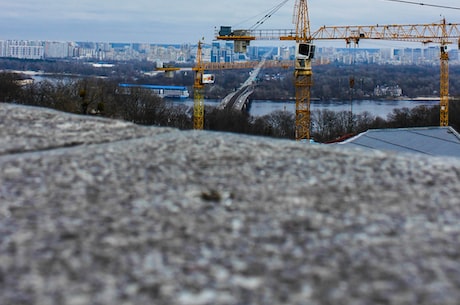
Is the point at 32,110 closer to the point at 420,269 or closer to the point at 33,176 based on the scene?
the point at 33,176

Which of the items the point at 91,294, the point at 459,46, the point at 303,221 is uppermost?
the point at 459,46

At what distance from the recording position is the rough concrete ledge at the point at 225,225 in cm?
147

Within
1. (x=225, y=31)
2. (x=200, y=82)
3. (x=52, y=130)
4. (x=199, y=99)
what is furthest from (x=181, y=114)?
(x=52, y=130)

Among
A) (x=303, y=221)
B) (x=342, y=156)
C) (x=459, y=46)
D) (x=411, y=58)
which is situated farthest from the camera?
(x=411, y=58)

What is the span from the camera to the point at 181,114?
2814 centimetres

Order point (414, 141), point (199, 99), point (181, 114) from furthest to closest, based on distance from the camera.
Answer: point (199, 99) → point (181, 114) → point (414, 141)

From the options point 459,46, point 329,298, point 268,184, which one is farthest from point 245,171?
point 459,46

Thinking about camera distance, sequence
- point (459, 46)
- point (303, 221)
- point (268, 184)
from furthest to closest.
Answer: point (459, 46) < point (268, 184) < point (303, 221)

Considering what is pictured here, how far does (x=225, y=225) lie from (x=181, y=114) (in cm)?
2648

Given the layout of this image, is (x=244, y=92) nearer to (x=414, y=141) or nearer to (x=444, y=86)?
(x=444, y=86)

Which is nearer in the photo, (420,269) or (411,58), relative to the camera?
(420,269)

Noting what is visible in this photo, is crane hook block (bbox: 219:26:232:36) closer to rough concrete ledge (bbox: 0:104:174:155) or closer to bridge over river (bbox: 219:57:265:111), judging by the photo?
bridge over river (bbox: 219:57:265:111)

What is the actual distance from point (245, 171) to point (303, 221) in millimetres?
627

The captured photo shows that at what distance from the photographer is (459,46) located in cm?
3312
